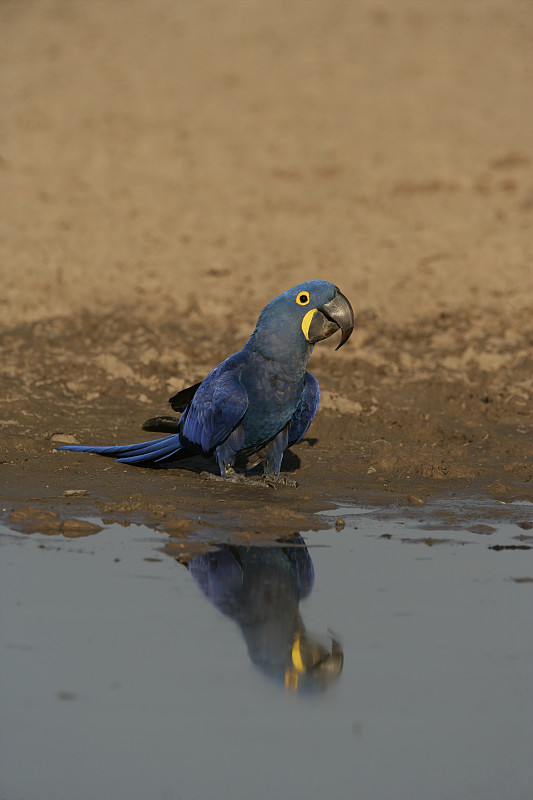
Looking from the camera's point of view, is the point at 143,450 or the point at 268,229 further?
the point at 268,229

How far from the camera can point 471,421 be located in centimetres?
855

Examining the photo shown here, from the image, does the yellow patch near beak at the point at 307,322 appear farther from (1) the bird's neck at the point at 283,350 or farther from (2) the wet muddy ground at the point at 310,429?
(2) the wet muddy ground at the point at 310,429

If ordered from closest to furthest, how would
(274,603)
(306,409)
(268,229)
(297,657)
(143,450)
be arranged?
1. (297,657)
2. (274,603)
3. (306,409)
4. (143,450)
5. (268,229)

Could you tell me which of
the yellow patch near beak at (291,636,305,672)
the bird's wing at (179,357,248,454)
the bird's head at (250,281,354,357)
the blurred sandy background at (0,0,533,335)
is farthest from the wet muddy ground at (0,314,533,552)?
the yellow patch near beak at (291,636,305,672)

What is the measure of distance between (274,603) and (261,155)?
1148 centimetres

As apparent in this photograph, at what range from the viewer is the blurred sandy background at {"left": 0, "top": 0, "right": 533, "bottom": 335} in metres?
11.8

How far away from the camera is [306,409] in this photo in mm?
6582

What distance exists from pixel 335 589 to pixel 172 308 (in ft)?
23.7

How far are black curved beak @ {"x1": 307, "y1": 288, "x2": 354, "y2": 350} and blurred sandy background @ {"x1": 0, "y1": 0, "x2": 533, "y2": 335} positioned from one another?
463 cm

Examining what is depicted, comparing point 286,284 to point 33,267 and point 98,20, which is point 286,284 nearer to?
point 33,267

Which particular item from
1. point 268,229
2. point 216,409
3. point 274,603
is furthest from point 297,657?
point 268,229

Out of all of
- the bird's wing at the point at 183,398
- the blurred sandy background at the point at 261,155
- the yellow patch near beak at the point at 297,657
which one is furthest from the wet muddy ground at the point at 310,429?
the yellow patch near beak at the point at 297,657

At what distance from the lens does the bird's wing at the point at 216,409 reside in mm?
6105

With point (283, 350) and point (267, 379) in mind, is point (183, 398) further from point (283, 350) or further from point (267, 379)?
point (283, 350)
